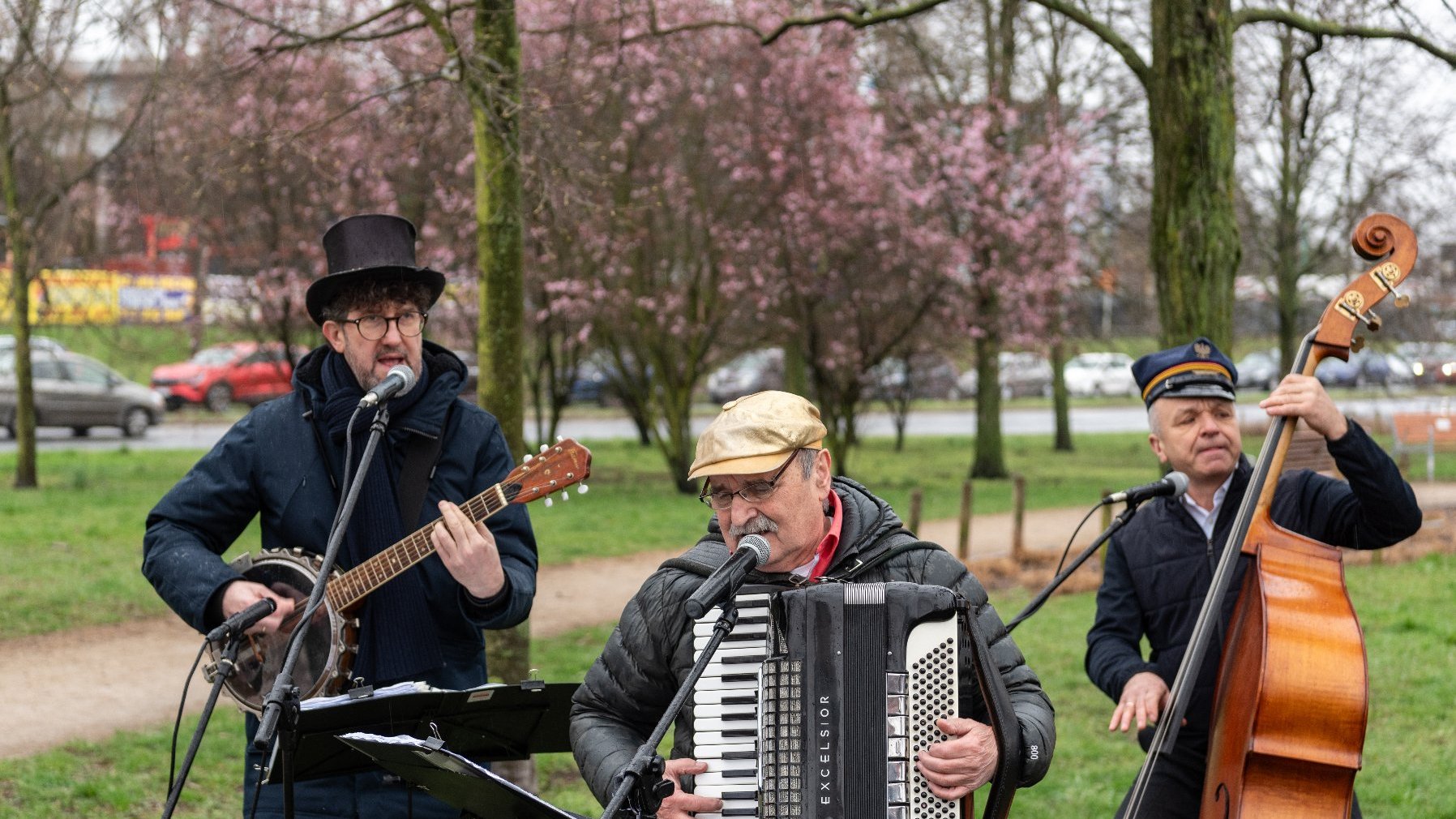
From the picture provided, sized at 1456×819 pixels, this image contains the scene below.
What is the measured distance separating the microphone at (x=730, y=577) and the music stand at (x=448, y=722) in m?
0.96

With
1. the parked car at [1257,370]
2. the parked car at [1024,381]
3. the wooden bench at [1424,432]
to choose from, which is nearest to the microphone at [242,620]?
the wooden bench at [1424,432]

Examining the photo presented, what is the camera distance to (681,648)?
3529 mm

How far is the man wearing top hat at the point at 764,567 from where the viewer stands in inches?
135

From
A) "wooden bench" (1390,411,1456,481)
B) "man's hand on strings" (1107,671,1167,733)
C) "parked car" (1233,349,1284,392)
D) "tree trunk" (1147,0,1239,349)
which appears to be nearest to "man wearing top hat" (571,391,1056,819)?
"man's hand on strings" (1107,671,1167,733)

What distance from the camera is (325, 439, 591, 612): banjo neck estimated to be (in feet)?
13.8

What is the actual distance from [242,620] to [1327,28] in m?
7.26

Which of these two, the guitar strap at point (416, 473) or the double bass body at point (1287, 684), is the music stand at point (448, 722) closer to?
the guitar strap at point (416, 473)

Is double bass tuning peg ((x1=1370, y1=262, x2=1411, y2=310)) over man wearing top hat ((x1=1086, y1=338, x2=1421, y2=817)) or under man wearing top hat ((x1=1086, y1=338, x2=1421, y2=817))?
over

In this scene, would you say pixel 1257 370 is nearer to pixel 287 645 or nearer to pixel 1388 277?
pixel 1388 277

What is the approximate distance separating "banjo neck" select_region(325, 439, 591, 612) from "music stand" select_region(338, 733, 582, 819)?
0.84 metres

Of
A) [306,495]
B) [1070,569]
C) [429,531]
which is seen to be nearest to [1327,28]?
[1070,569]

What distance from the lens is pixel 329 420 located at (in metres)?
4.30

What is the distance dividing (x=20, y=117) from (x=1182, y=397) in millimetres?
19043

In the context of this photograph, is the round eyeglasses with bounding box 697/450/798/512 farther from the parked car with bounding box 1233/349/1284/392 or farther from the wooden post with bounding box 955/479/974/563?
the parked car with bounding box 1233/349/1284/392
